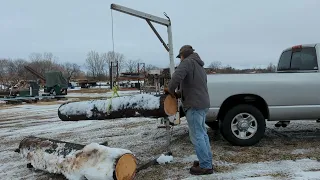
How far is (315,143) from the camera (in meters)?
6.88

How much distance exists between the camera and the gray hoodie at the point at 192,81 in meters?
5.09

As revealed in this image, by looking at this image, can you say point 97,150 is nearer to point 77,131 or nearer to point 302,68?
point 302,68

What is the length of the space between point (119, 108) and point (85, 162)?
1.36 meters

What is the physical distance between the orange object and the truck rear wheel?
1075 mm

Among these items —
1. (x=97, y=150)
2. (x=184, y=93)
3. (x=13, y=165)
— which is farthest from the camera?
(x=13, y=165)

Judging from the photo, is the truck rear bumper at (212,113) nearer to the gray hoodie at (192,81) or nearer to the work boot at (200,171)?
the gray hoodie at (192,81)

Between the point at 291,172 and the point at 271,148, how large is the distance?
4.55 feet

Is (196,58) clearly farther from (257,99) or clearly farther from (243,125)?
(257,99)

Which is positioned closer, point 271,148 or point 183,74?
point 183,74

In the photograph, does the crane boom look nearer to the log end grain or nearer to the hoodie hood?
the hoodie hood

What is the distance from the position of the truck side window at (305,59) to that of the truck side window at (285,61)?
177 millimetres

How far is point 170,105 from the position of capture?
19.3 feet

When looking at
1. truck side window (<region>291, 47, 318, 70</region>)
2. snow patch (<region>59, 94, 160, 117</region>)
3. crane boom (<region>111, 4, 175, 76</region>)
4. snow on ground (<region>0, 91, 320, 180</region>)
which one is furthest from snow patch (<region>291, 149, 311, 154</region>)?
crane boom (<region>111, 4, 175, 76</region>)

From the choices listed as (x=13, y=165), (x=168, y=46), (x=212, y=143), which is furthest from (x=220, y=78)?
(x=13, y=165)
